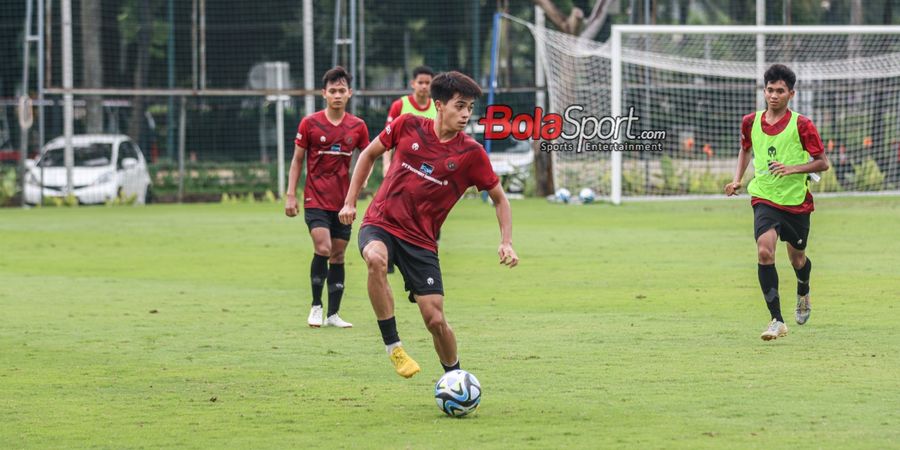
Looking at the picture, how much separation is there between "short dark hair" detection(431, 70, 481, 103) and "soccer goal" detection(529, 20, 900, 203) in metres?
21.1

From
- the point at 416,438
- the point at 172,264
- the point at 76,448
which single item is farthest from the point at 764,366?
the point at 172,264

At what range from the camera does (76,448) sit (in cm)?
704

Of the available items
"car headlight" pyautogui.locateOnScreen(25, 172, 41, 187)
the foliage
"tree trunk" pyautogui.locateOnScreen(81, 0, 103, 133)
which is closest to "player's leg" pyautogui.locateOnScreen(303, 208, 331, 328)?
the foliage

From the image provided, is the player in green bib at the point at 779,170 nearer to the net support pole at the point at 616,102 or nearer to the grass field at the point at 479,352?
the grass field at the point at 479,352

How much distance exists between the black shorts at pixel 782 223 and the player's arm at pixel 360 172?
368 cm

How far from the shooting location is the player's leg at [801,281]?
11352 mm

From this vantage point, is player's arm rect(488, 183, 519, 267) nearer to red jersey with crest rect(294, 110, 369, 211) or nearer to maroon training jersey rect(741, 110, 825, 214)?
maroon training jersey rect(741, 110, 825, 214)

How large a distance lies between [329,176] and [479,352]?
2.74 metres

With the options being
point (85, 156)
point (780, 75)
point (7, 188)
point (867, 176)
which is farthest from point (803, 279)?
point (85, 156)

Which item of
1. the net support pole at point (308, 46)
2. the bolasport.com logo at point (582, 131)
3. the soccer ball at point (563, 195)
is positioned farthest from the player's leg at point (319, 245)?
the net support pole at point (308, 46)

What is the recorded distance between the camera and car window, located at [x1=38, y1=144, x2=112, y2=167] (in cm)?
3309

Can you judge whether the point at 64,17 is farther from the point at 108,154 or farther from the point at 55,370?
the point at 55,370

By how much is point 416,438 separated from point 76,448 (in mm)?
1628

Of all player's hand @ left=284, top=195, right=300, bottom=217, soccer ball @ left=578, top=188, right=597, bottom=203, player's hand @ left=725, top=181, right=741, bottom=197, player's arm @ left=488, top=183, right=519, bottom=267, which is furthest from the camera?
soccer ball @ left=578, top=188, right=597, bottom=203
